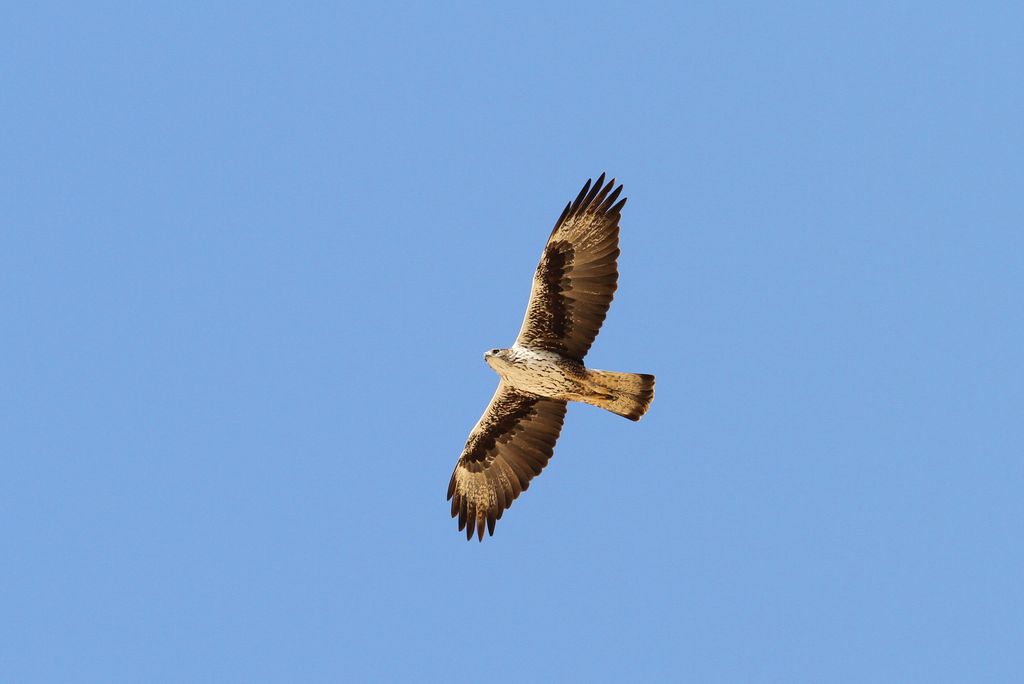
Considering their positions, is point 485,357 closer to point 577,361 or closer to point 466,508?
point 577,361

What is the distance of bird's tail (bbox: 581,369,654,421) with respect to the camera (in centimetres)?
1473

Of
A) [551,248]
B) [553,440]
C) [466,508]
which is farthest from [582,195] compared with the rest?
[466,508]

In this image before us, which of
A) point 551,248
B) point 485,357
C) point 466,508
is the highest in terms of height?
point 551,248

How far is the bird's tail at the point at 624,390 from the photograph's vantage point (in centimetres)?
1473

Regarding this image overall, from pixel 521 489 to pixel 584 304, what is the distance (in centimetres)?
280

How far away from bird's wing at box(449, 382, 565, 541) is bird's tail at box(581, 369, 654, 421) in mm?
1026

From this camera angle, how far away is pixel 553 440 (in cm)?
1594

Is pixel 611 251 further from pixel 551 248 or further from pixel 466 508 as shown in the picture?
pixel 466 508

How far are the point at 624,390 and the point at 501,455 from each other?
7.25ft

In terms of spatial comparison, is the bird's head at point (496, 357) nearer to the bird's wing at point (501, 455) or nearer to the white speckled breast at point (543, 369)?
the white speckled breast at point (543, 369)

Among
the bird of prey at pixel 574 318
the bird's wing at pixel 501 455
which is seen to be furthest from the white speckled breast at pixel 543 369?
the bird's wing at pixel 501 455

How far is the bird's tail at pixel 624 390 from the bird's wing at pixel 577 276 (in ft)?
1.27

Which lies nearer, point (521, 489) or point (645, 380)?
point (645, 380)

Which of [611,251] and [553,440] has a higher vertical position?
[611,251]
